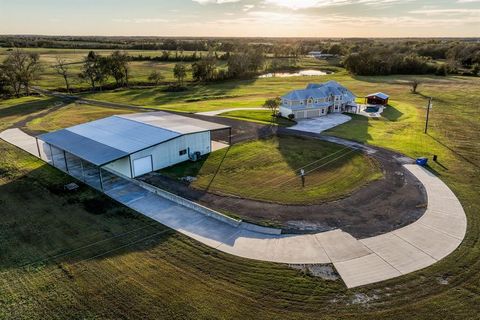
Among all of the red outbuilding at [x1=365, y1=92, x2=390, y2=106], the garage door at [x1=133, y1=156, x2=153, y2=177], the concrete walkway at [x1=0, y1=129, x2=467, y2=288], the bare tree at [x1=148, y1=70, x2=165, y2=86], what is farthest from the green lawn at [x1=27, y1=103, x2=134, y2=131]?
the red outbuilding at [x1=365, y1=92, x2=390, y2=106]

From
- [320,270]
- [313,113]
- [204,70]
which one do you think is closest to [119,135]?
[320,270]

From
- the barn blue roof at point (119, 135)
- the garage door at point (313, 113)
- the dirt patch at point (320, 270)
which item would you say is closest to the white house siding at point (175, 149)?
the barn blue roof at point (119, 135)

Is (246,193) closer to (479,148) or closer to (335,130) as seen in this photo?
(335,130)

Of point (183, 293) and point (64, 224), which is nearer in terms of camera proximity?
point (183, 293)

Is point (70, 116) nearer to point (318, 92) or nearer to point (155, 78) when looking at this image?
point (155, 78)

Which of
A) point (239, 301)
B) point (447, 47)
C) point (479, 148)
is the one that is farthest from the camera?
point (447, 47)

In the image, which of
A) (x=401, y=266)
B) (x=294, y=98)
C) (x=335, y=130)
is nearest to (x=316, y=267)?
(x=401, y=266)

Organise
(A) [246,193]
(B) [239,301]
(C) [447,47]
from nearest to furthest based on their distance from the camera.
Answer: (B) [239,301]
(A) [246,193]
(C) [447,47]
